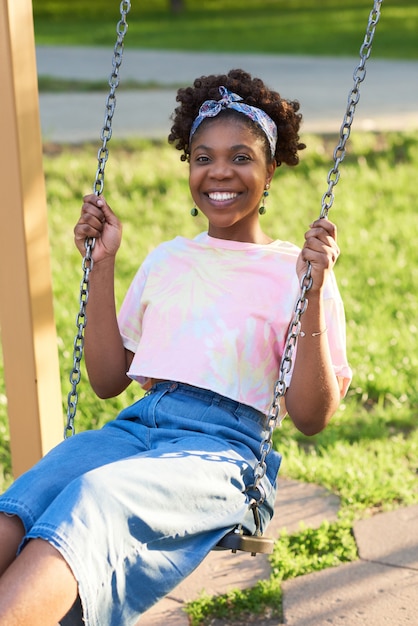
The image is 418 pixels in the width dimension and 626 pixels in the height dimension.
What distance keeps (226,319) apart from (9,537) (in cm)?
78

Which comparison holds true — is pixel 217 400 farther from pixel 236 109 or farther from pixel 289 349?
pixel 236 109

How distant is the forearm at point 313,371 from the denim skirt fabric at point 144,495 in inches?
6.3

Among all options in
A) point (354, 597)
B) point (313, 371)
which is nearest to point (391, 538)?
point (354, 597)

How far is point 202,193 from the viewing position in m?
2.72

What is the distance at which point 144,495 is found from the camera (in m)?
2.18

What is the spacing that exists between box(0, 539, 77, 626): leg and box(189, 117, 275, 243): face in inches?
40.8

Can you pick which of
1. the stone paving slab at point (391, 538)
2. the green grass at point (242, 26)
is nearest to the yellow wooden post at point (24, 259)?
the stone paving slab at point (391, 538)

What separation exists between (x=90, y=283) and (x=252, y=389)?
587 millimetres

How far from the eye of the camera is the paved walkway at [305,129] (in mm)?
2908

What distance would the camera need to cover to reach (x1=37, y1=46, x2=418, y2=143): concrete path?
31.4 feet

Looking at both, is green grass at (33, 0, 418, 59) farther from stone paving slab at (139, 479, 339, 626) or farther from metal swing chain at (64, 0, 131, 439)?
metal swing chain at (64, 0, 131, 439)

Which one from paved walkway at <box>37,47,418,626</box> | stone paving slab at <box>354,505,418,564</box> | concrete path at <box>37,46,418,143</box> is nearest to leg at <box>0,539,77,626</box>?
paved walkway at <box>37,47,418,626</box>

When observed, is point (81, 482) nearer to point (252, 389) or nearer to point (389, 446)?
point (252, 389)

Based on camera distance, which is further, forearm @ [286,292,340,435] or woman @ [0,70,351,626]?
forearm @ [286,292,340,435]
